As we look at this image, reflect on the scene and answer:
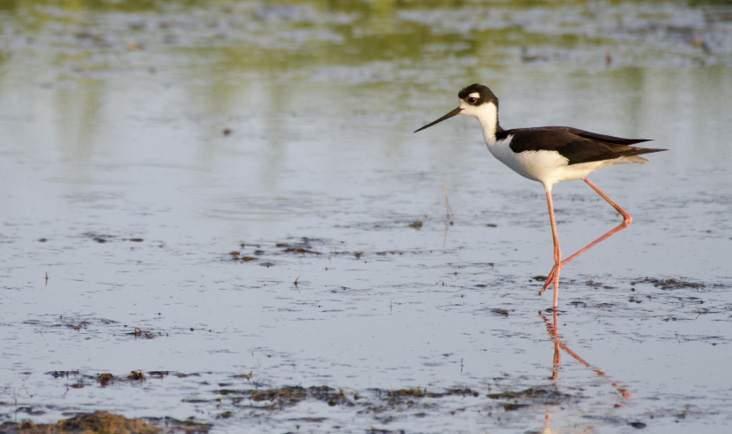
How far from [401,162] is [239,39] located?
7769 millimetres

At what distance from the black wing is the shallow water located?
0.75m

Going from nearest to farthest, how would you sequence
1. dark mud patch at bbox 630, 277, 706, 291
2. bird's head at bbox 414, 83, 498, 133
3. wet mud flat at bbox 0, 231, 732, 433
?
wet mud flat at bbox 0, 231, 732, 433, dark mud patch at bbox 630, 277, 706, 291, bird's head at bbox 414, 83, 498, 133

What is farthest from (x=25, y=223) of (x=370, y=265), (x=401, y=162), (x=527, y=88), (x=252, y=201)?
(x=527, y=88)

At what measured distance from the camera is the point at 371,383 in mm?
5258

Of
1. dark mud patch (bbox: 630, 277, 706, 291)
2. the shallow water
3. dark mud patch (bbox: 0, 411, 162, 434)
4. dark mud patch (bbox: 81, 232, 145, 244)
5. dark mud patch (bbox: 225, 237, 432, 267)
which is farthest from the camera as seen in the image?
dark mud patch (bbox: 81, 232, 145, 244)

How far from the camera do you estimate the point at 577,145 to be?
714cm

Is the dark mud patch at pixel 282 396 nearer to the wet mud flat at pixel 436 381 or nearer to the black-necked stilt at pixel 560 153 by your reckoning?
the wet mud flat at pixel 436 381

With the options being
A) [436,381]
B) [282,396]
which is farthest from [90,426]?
[436,381]

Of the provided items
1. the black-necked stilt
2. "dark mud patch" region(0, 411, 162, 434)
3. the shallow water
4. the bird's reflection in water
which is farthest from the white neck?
"dark mud patch" region(0, 411, 162, 434)

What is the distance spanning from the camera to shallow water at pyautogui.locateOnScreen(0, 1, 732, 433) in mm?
5184

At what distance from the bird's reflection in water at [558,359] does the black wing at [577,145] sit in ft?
3.66

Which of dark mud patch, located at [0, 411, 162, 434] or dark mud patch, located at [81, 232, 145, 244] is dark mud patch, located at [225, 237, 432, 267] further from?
dark mud patch, located at [0, 411, 162, 434]

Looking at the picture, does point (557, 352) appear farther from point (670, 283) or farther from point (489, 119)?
point (489, 119)

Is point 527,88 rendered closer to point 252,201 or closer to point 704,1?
point 252,201
